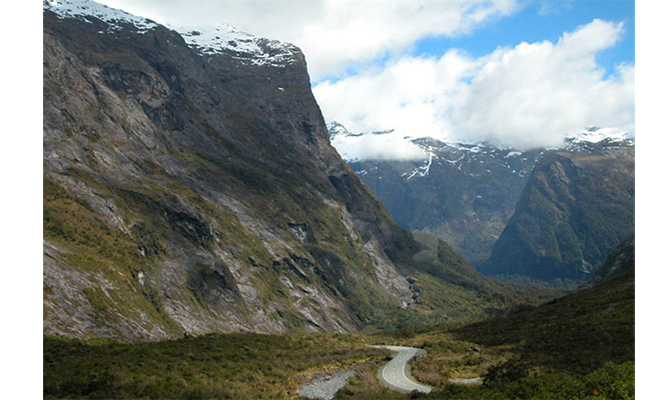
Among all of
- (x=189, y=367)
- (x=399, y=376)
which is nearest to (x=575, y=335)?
(x=399, y=376)

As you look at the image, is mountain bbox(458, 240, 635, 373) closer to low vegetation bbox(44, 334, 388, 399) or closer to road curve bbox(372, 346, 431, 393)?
road curve bbox(372, 346, 431, 393)

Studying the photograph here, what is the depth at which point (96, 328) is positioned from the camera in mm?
78812

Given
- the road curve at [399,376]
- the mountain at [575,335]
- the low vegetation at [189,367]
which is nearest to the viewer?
the low vegetation at [189,367]

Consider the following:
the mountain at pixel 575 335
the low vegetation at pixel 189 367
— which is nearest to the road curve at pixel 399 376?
the low vegetation at pixel 189 367

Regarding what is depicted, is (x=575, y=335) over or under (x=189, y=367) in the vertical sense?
under

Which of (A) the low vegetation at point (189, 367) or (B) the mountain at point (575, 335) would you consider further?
(B) the mountain at point (575, 335)

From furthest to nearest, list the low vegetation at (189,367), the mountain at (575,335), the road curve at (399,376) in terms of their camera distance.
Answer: the mountain at (575,335)
the road curve at (399,376)
the low vegetation at (189,367)

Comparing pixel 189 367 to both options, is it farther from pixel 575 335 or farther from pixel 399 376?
pixel 575 335

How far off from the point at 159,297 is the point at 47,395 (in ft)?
303

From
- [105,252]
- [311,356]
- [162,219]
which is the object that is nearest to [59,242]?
[105,252]

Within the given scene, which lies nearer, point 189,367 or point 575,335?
point 189,367

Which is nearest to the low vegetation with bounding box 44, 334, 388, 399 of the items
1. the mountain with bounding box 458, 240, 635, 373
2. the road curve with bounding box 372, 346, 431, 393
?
the road curve with bounding box 372, 346, 431, 393

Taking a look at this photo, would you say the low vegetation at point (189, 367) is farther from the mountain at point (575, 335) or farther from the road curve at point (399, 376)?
the mountain at point (575, 335)

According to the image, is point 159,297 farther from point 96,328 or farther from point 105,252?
point 96,328
